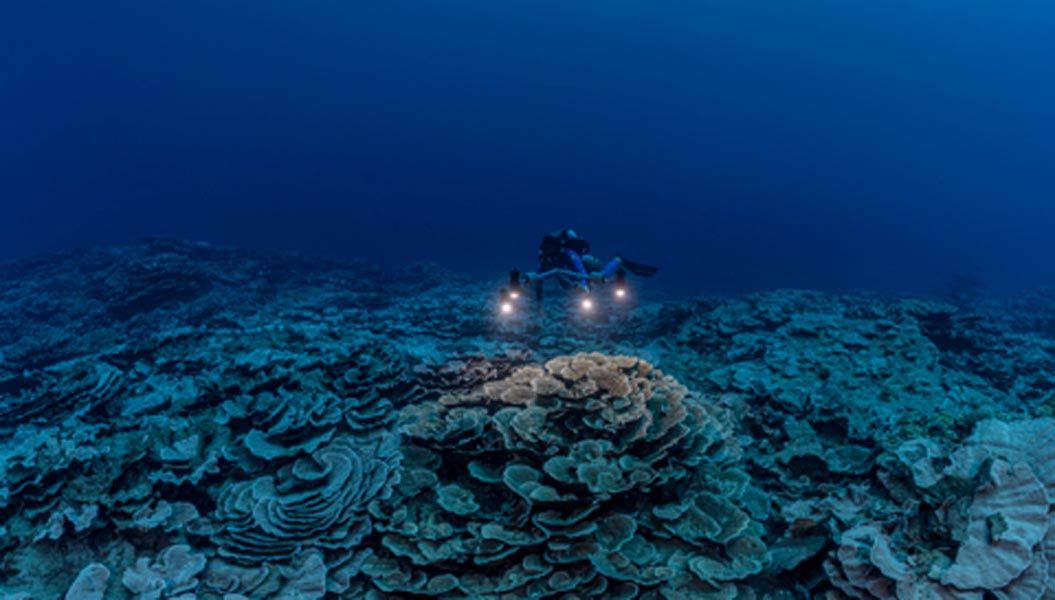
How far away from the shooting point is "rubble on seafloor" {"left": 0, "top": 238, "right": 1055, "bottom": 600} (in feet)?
12.8

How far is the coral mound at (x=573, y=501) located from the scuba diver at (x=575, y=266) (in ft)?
18.3

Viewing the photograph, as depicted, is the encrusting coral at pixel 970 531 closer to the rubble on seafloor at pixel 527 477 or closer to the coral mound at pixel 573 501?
the rubble on seafloor at pixel 527 477

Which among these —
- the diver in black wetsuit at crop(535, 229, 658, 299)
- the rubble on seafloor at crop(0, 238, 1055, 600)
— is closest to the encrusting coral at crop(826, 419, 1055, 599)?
the rubble on seafloor at crop(0, 238, 1055, 600)

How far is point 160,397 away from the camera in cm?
735

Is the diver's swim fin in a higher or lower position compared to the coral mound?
higher

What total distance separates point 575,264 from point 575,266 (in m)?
0.05

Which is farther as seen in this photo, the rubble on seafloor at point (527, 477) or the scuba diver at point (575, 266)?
the scuba diver at point (575, 266)

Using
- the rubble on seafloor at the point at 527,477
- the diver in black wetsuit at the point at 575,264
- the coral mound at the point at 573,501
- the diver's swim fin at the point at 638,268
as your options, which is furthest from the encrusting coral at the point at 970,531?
the diver's swim fin at the point at 638,268

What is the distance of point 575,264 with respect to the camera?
1215 cm

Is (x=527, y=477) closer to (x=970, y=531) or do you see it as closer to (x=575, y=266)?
(x=970, y=531)

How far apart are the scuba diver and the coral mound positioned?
5.59 metres

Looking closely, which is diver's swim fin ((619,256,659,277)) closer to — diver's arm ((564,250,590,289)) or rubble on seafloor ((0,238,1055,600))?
diver's arm ((564,250,590,289))

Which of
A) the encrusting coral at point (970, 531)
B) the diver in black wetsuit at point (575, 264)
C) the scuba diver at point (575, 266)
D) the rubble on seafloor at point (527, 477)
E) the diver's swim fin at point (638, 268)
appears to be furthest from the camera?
the diver's swim fin at point (638, 268)

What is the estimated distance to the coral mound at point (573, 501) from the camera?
3998mm
